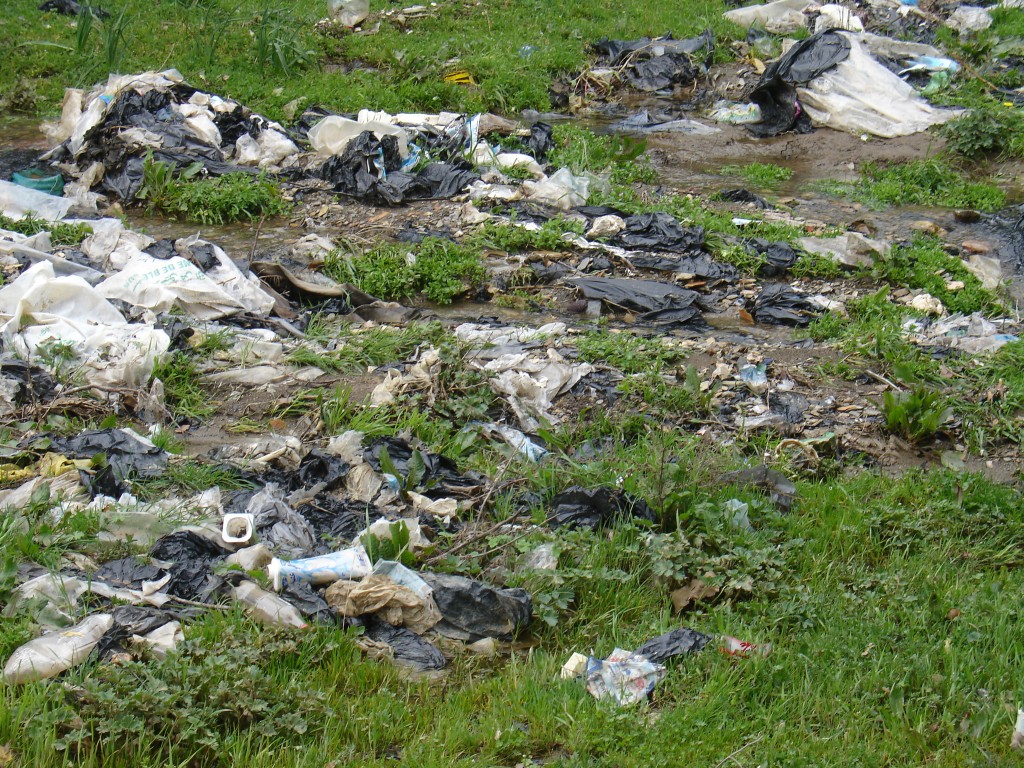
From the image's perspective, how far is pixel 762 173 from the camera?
31.0ft

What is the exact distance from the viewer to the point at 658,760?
2.76 meters

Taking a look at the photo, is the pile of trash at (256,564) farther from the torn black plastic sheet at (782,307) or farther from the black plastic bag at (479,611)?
the torn black plastic sheet at (782,307)

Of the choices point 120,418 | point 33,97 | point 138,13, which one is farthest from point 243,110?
point 120,418

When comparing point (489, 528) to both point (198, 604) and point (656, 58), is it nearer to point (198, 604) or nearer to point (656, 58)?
point (198, 604)

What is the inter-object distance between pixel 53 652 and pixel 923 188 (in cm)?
826

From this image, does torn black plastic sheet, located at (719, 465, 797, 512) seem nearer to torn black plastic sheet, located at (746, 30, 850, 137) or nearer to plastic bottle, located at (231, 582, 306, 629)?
plastic bottle, located at (231, 582, 306, 629)

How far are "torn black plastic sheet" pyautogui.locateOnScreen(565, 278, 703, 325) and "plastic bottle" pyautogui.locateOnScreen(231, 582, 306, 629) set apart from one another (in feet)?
12.5

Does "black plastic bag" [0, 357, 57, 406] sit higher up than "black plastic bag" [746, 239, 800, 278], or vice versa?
"black plastic bag" [0, 357, 57, 406]

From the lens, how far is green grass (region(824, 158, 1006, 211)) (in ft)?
28.1

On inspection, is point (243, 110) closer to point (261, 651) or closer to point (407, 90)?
point (407, 90)

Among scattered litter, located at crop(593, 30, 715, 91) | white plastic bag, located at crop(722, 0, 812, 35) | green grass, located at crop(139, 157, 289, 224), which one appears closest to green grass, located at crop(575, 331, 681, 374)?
green grass, located at crop(139, 157, 289, 224)

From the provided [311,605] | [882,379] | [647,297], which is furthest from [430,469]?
[647,297]

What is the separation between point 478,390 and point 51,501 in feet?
6.75

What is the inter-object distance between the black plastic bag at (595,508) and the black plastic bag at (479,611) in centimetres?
61
